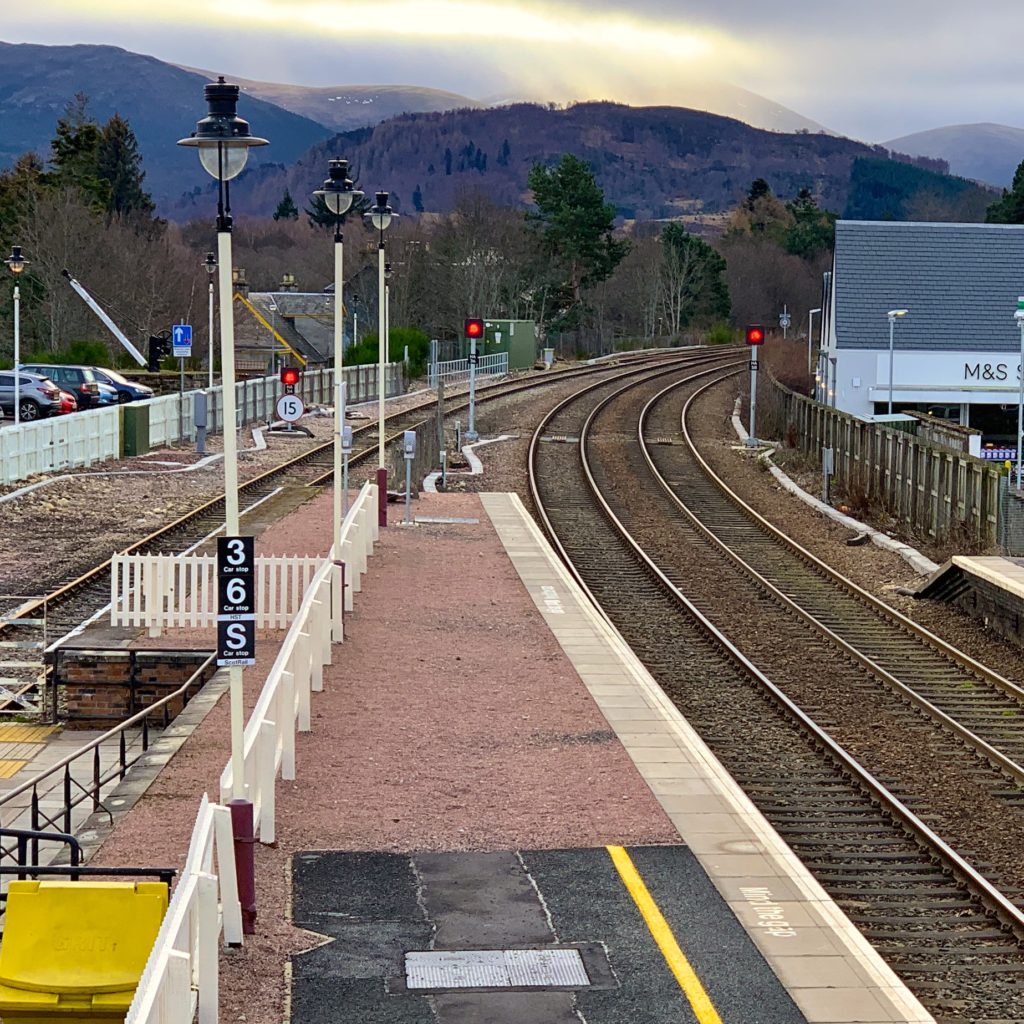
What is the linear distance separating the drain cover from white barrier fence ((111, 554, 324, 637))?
10.2 meters

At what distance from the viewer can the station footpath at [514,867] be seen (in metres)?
8.55

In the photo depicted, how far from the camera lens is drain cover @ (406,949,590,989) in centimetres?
871

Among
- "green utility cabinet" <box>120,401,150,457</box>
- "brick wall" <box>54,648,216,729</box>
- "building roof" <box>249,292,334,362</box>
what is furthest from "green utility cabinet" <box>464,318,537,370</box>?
"brick wall" <box>54,648,216,729</box>

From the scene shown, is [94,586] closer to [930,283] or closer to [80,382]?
[80,382]

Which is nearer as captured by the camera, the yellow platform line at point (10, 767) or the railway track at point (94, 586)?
the yellow platform line at point (10, 767)

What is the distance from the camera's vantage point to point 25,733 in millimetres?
17734

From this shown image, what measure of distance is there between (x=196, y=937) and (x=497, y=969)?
5.97ft

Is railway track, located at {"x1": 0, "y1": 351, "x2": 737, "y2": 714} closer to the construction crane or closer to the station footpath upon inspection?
the station footpath

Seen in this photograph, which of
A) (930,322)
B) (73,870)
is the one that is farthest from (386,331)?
(73,870)

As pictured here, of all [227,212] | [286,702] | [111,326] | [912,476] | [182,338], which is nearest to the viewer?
[227,212]

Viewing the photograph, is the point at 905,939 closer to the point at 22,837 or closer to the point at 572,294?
the point at 22,837

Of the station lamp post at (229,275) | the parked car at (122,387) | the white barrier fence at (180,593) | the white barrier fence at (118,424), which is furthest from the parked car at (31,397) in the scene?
the station lamp post at (229,275)

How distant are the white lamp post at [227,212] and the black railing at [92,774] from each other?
8.15 ft

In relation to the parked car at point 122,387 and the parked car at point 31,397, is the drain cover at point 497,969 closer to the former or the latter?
the parked car at point 31,397
